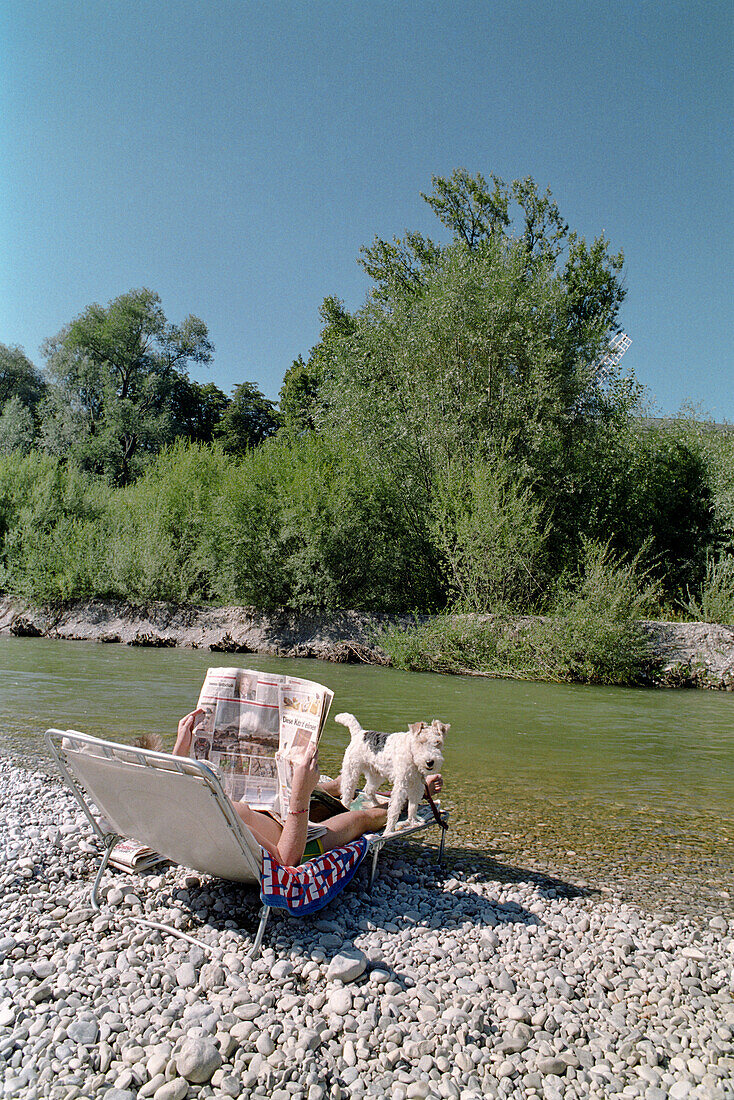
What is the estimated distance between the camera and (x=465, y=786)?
736 centimetres

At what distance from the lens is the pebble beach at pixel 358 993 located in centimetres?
285

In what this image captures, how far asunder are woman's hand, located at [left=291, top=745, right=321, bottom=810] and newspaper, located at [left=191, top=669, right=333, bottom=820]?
424 mm

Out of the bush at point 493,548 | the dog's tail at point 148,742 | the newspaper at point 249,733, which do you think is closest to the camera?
the dog's tail at point 148,742

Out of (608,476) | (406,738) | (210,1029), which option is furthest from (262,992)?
(608,476)

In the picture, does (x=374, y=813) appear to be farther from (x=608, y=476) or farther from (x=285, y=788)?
(x=608, y=476)

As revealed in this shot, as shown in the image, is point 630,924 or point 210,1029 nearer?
point 210,1029

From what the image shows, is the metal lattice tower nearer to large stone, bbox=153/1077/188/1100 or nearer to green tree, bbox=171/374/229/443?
large stone, bbox=153/1077/188/1100

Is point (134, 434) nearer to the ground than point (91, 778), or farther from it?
farther from it

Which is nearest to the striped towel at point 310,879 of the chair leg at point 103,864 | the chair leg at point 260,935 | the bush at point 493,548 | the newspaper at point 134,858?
the chair leg at point 260,935

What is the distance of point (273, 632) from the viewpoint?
21.7 m

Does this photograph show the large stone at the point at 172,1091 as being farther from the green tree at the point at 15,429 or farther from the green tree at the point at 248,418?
the green tree at the point at 248,418

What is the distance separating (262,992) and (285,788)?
1.21 meters

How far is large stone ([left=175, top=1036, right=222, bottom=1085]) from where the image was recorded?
2.77 m

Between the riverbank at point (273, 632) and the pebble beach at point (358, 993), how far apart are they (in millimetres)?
13626
